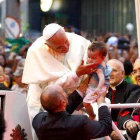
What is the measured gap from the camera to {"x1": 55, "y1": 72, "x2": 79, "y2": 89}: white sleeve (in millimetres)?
6052

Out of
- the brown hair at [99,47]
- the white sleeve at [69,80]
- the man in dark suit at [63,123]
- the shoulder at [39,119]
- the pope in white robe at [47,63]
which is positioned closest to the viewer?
the man in dark suit at [63,123]

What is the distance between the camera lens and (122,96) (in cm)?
755

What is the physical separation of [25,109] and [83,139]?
0.89 m

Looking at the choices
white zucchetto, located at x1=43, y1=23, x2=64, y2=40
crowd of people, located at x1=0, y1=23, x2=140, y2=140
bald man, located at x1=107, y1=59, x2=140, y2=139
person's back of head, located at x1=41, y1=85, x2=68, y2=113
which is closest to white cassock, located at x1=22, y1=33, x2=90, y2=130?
crowd of people, located at x1=0, y1=23, x2=140, y2=140

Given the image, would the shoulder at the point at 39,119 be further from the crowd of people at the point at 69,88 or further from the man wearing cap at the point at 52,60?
the man wearing cap at the point at 52,60

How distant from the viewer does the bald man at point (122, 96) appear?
22.0ft

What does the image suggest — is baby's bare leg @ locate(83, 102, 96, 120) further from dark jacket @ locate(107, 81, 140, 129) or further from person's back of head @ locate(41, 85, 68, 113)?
dark jacket @ locate(107, 81, 140, 129)

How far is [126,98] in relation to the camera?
752 cm

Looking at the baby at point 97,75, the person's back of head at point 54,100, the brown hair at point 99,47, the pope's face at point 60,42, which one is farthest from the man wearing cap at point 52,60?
the person's back of head at point 54,100

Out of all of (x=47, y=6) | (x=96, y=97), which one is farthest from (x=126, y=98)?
(x=47, y=6)

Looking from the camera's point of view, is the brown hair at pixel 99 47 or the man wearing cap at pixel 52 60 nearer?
the brown hair at pixel 99 47

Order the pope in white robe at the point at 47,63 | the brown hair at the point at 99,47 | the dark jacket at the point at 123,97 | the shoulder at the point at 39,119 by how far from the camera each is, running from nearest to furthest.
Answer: the shoulder at the point at 39,119 → the brown hair at the point at 99,47 → the pope in white robe at the point at 47,63 → the dark jacket at the point at 123,97

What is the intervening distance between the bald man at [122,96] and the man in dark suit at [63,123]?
1243mm

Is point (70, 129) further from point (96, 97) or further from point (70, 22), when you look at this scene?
point (70, 22)
